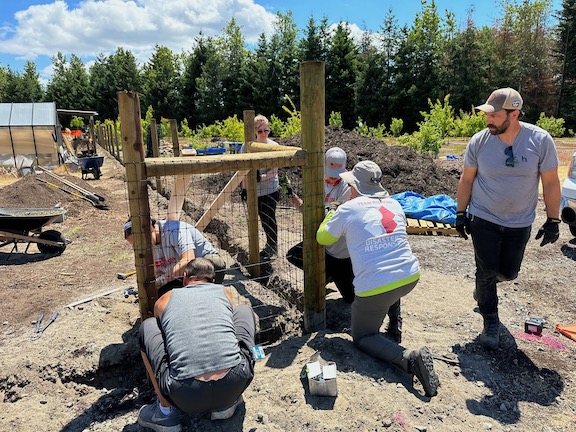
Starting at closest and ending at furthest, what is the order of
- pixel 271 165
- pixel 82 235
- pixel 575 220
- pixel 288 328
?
pixel 271 165 → pixel 288 328 → pixel 575 220 → pixel 82 235

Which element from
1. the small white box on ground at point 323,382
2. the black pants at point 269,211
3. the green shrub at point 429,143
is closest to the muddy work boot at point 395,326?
the small white box on ground at point 323,382

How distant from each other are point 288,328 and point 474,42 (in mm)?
40176

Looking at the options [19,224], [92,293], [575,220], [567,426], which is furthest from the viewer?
[19,224]

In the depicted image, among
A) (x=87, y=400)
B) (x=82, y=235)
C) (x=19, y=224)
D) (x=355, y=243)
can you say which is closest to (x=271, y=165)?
(x=355, y=243)

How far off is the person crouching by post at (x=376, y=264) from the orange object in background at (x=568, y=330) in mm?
1580

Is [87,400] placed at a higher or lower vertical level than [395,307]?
lower

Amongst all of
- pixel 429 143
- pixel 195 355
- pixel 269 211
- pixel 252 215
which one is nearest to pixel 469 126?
pixel 429 143

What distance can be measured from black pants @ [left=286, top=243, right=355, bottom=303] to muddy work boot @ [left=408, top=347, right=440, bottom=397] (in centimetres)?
130

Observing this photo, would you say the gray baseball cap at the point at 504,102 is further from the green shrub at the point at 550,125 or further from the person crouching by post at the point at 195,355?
the green shrub at the point at 550,125

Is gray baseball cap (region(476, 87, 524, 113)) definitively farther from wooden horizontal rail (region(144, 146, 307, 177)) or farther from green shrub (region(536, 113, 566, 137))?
green shrub (region(536, 113, 566, 137))

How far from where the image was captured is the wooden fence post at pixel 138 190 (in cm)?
273

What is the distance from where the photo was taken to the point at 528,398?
117 inches

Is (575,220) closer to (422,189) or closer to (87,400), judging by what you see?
(422,189)

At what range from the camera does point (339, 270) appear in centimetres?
412
